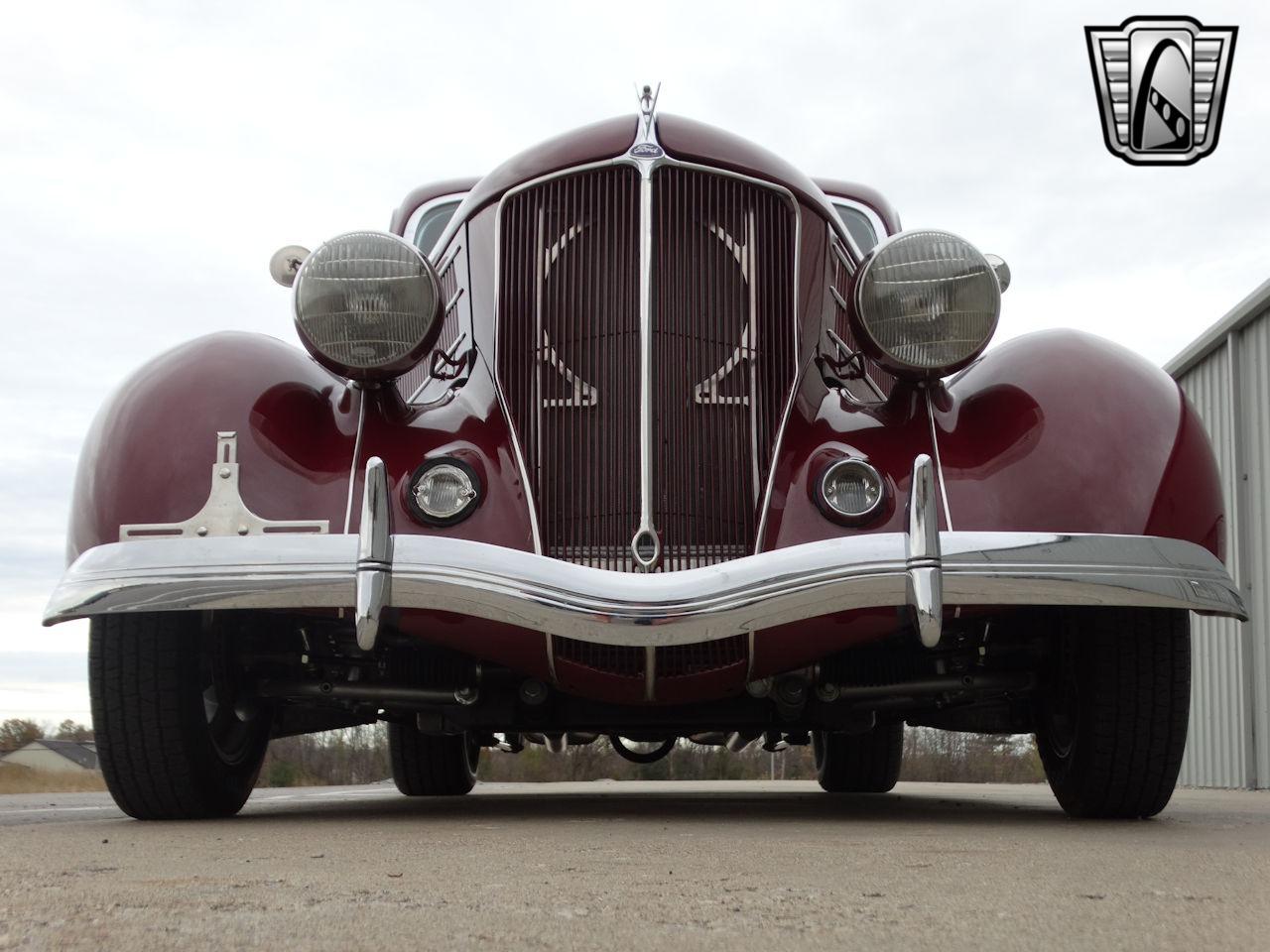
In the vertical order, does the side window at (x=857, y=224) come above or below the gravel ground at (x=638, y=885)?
above

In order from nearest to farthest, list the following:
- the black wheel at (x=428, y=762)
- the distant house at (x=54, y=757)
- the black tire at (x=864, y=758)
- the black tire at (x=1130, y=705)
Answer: the black tire at (x=1130, y=705) < the black wheel at (x=428, y=762) < the black tire at (x=864, y=758) < the distant house at (x=54, y=757)

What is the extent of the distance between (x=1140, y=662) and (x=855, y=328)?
3.58 feet

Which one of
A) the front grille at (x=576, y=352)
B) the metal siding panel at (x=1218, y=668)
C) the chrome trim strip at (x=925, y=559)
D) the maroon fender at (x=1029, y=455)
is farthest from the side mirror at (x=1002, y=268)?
the metal siding panel at (x=1218, y=668)

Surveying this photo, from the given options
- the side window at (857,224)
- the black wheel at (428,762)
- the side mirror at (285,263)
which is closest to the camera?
the side mirror at (285,263)

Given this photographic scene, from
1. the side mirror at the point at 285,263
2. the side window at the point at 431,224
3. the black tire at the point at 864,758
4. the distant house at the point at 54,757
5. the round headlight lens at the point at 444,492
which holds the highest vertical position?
the side window at the point at 431,224

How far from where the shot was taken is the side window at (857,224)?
5906 mm

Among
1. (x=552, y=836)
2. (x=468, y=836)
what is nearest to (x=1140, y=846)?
(x=552, y=836)

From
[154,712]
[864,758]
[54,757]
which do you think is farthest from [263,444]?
[54,757]

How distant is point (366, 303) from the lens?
3465mm

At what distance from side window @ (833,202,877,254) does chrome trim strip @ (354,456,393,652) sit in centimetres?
348

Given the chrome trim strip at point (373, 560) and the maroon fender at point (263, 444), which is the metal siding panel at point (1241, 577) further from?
the chrome trim strip at point (373, 560)

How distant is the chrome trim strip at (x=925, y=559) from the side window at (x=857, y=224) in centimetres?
317

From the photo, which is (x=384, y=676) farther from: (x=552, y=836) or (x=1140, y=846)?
(x=1140, y=846)

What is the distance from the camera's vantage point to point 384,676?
12.2 ft
